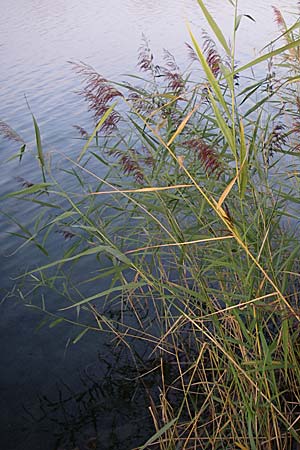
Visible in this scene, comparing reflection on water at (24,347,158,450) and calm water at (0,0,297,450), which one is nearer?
reflection on water at (24,347,158,450)

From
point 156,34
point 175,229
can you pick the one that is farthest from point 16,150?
point 156,34

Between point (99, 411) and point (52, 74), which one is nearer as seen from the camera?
point (99, 411)

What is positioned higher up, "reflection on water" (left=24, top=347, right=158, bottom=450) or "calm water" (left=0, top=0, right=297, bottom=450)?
"calm water" (left=0, top=0, right=297, bottom=450)

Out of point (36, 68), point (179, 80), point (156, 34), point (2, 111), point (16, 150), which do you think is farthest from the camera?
point (156, 34)

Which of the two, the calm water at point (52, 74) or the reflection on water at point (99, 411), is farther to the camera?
the calm water at point (52, 74)

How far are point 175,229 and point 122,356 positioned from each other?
1930 millimetres

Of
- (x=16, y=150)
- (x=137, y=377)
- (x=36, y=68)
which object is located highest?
(x=36, y=68)

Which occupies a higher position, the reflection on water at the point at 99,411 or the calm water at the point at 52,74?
the calm water at the point at 52,74

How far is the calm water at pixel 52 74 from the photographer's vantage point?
4.09 metres

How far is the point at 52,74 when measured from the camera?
13.3 meters

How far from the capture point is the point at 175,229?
261cm

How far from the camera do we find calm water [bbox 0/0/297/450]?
4090 mm

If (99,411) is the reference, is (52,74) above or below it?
above

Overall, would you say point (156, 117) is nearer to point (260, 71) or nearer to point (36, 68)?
point (260, 71)
